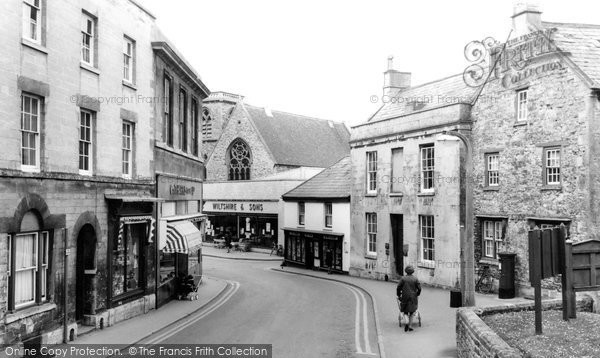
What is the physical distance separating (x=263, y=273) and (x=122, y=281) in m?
15.5

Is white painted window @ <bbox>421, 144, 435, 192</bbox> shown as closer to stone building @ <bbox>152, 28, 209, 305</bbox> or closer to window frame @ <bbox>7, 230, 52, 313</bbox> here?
stone building @ <bbox>152, 28, 209, 305</bbox>

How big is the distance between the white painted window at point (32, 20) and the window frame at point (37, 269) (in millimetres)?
4823

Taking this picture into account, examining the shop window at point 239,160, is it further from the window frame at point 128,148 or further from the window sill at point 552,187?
the window sill at point 552,187

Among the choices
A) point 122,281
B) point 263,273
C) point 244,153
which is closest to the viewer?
point 122,281

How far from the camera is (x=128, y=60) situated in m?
19.5

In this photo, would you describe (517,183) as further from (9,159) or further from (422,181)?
(9,159)

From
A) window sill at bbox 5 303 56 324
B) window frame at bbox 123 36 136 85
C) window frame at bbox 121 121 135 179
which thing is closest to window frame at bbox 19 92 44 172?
window sill at bbox 5 303 56 324

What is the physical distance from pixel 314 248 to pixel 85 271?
2024cm

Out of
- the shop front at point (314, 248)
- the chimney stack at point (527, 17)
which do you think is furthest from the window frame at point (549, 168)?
the shop front at point (314, 248)

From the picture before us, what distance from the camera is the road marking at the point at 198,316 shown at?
15984 millimetres

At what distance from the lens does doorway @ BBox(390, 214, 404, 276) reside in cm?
2920

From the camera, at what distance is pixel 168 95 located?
23.3m

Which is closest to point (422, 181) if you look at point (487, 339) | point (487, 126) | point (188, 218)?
point (487, 126)

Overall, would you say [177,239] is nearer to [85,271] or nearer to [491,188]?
[85,271]
